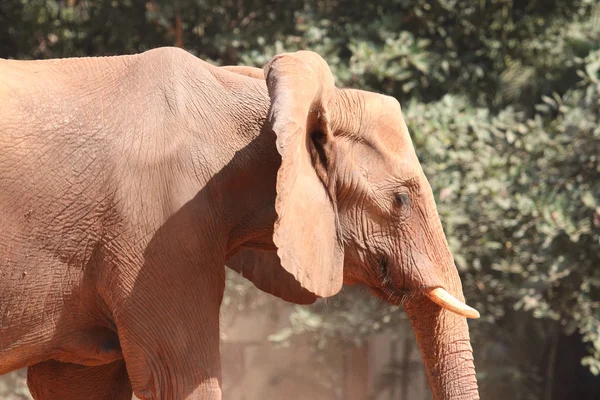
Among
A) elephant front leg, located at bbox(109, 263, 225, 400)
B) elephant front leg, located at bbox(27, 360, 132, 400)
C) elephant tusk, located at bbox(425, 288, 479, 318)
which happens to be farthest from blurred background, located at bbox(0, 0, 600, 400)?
elephant front leg, located at bbox(109, 263, 225, 400)

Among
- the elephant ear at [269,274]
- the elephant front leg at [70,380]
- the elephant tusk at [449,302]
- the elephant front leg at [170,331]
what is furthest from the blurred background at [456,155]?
the elephant front leg at [170,331]

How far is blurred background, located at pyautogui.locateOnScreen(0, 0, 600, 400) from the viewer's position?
291 inches

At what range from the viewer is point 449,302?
422 centimetres

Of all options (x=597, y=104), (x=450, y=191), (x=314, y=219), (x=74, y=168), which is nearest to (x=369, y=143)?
(x=314, y=219)

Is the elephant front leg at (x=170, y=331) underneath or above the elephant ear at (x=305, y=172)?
underneath

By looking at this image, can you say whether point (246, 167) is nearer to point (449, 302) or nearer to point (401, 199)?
point (401, 199)

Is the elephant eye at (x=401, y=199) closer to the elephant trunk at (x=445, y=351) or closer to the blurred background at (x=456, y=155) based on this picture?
the elephant trunk at (x=445, y=351)

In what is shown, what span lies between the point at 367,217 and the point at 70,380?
1313 mm

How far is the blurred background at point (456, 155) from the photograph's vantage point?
7.39m

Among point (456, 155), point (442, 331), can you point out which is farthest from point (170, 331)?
point (456, 155)

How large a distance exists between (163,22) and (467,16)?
2.18 m

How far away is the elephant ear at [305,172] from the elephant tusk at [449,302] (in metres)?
0.38

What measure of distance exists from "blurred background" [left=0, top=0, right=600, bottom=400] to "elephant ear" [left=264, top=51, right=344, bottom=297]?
320cm

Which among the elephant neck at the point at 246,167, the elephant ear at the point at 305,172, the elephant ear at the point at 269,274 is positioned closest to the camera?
the elephant ear at the point at 305,172
